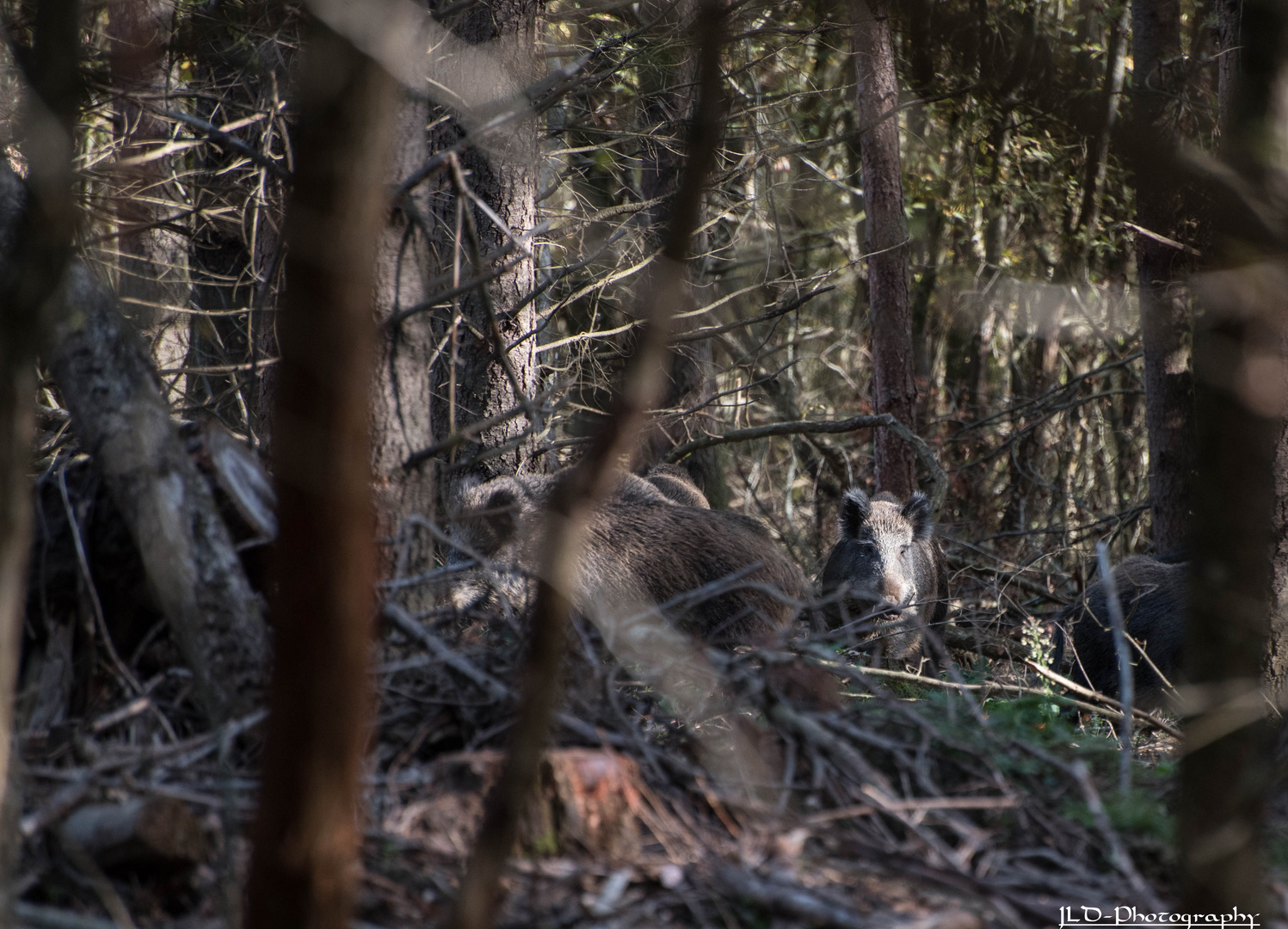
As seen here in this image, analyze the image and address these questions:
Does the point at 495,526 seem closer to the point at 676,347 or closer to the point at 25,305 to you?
the point at 676,347

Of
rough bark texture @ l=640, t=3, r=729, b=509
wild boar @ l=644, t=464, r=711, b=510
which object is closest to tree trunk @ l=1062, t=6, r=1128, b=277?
rough bark texture @ l=640, t=3, r=729, b=509

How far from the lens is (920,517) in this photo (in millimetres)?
8734

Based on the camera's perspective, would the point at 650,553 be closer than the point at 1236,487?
No

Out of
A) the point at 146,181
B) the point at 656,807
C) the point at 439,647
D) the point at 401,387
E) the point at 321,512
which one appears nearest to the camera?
the point at 321,512

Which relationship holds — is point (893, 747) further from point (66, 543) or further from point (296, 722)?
→ point (66, 543)

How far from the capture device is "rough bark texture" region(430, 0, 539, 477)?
759cm

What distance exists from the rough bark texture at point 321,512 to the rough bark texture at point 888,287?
8545 mm


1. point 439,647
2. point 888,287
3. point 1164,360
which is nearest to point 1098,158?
point 439,647

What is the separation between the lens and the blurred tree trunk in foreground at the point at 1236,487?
7.35 ft

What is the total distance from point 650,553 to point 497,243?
8.91 ft

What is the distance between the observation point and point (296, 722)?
2.03m

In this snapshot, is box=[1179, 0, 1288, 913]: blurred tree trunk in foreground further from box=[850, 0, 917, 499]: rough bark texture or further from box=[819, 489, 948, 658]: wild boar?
box=[850, 0, 917, 499]: rough bark texture

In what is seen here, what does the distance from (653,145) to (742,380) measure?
594 cm

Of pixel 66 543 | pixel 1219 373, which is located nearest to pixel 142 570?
pixel 66 543
